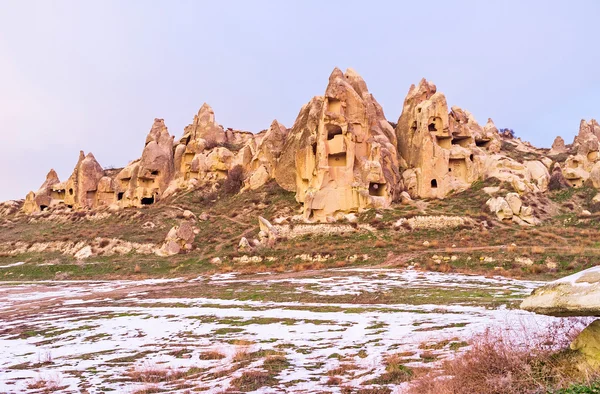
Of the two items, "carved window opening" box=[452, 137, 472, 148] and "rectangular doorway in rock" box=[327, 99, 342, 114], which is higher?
"rectangular doorway in rock" box=[327, 99, 342, 114]

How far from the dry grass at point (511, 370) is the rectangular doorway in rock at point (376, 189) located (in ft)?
133

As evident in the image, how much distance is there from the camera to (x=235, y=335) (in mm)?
13688

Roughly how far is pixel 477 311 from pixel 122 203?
62158 millimetres

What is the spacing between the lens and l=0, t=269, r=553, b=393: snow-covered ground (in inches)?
382

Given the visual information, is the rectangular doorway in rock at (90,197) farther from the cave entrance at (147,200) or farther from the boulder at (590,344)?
the boulder at (590,344)

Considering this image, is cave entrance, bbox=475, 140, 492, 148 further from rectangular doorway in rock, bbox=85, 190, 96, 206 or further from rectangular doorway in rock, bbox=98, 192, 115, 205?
rectangular doorway in rock, bbox=85, 190, 96, 206

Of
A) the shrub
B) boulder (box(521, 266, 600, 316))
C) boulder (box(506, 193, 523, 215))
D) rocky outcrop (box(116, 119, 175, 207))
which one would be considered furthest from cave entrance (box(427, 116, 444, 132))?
boulder (box(521, 266, 600, 316))

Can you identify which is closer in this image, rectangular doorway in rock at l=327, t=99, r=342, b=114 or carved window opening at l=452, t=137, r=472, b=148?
rectangular doorway in rock at l=327, t=99, r=342, b=114

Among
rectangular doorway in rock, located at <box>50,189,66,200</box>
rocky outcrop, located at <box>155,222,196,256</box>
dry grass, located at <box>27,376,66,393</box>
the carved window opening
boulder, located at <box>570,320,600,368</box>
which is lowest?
dry grass, located at <box>27,376,66,393</box>

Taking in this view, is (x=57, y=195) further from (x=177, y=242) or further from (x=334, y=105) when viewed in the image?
(x=334, y=105)

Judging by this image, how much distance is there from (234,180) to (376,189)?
2173 cm

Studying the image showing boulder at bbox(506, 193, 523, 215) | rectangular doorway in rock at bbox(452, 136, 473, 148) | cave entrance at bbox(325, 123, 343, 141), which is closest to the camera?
boulder at bbox(506, 193, 523, 215)

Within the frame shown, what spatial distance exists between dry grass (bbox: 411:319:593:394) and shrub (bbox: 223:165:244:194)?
179 feet

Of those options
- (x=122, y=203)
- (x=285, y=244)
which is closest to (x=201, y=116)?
(x=122, y=203)
